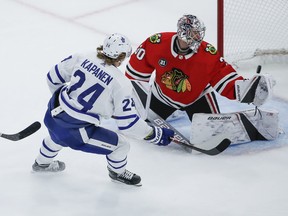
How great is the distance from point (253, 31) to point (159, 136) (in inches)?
72.1

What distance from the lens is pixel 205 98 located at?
3426 millimetres

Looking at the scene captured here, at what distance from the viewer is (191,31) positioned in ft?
10.4

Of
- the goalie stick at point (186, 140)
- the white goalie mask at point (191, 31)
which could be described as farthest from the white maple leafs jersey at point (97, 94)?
the white goalie mask at point (191, 31)

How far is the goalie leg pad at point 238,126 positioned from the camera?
329cm

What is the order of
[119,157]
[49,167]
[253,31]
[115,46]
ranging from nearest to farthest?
[115,46] → [119,157] → [49,167] → [253,31]

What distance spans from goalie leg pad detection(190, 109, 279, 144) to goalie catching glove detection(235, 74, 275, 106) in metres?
0.10


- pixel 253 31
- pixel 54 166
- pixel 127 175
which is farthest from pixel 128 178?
pixel 253 31

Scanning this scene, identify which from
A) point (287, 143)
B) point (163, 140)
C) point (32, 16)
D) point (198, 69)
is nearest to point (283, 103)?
point (287, 143)

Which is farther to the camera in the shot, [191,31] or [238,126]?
Answer: [238,126]

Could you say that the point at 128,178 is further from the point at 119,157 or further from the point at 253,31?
the point at 253,31

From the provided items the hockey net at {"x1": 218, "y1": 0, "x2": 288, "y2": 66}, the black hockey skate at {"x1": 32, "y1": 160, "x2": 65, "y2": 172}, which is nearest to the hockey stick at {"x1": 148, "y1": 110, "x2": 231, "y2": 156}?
the black hockey skate at {"x1": 32, "y1": 160, "x2": 65, "y2": 172}

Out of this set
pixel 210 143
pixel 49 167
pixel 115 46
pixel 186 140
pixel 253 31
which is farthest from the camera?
pixel 253 31

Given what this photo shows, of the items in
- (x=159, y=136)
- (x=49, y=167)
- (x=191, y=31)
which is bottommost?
(x=49, y=167)

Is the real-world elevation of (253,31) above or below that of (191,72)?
below
